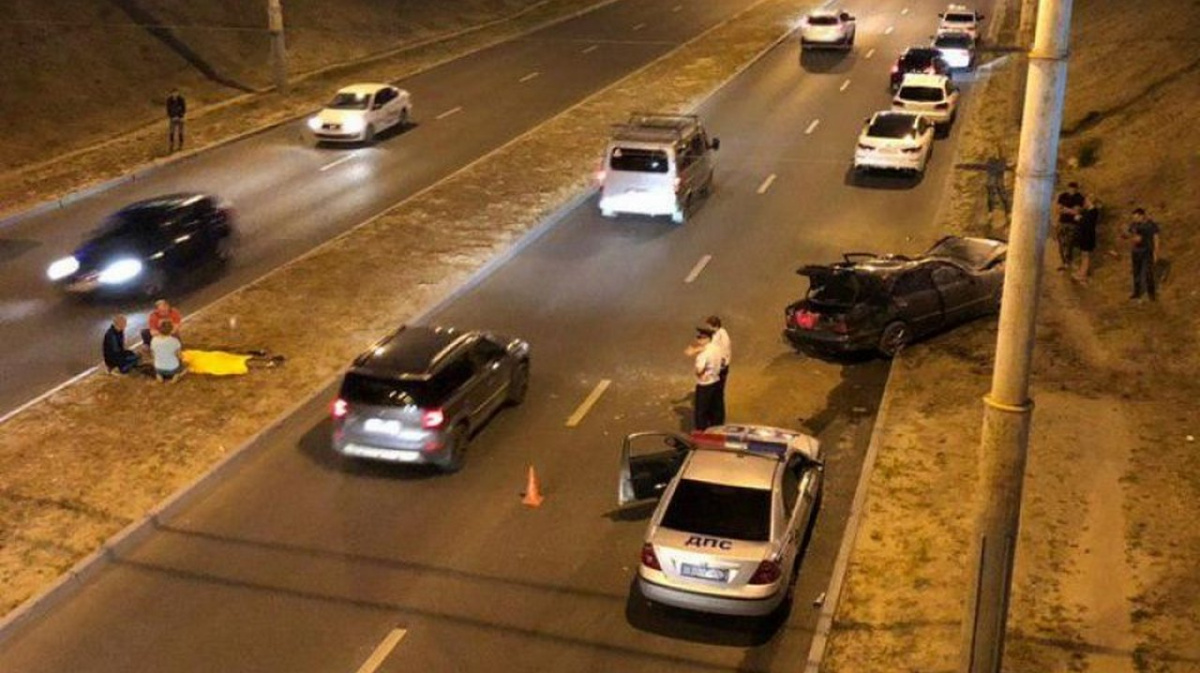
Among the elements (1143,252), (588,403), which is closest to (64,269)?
(588,403)

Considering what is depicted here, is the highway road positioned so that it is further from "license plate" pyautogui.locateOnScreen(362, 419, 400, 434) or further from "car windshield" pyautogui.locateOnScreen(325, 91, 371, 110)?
"license plate" pyautogui.locateOnScreen(362, 419, 400, 434)

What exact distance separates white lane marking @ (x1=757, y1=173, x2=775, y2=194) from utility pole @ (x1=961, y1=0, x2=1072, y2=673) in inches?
810

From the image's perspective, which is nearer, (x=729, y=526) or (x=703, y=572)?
(x=703, y=572)

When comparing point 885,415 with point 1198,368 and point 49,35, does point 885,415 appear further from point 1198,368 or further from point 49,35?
point 49,35

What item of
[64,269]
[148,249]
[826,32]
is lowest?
[64,269]

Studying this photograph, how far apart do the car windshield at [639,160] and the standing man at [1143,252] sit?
376 inches

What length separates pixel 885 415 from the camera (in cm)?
1620

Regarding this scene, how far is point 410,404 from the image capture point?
14.6 m

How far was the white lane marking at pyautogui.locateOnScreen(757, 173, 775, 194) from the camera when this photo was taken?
28502mm

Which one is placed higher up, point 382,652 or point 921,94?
point 921,94

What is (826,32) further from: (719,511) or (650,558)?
(650,558)

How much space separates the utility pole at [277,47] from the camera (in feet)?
121

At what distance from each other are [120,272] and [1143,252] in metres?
17.5

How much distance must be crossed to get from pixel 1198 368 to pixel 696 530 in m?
9.53
